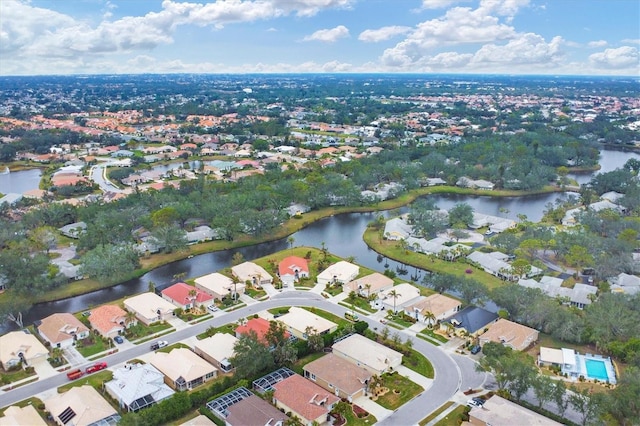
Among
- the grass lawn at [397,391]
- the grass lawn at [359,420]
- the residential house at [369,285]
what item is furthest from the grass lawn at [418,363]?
the residential house at [369,285]

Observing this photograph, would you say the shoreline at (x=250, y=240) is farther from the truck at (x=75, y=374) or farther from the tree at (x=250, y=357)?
the tree at (x=250, y=357)

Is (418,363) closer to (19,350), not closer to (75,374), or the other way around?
(75,374)

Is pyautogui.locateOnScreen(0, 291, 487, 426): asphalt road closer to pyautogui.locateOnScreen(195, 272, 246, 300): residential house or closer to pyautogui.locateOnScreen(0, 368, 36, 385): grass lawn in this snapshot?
pyautogui.locateOnScreen(0, 368, 36, 385): grass lawn

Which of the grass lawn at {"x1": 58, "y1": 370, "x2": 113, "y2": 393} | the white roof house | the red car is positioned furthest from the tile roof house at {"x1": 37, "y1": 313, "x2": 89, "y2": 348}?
→ the white roof house

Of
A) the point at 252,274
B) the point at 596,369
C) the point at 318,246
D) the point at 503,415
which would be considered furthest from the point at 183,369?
the point at 318,246

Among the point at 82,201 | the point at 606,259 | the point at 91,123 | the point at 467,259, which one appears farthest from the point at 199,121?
the point at 606,259

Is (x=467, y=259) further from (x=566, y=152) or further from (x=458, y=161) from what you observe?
(x=566, y=152)
